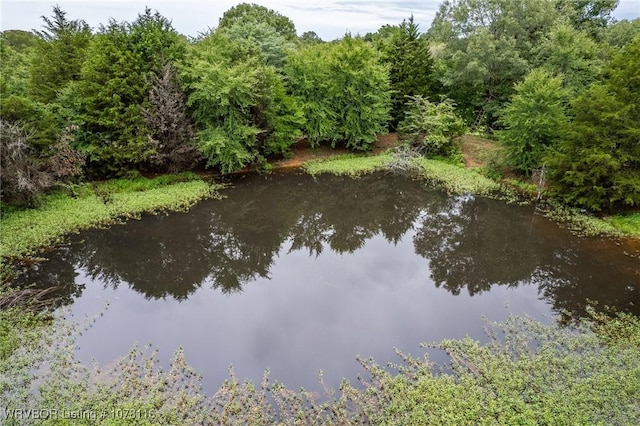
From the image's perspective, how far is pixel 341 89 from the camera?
22859 millimetres

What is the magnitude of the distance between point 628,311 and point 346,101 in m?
16.6

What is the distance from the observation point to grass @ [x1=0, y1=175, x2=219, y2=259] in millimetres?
13625

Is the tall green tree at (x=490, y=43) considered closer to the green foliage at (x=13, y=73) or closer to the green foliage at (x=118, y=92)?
the green foliage at (x=118, y=92)

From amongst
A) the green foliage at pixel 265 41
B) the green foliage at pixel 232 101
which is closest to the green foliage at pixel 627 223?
the green foliage at pixel 232 101

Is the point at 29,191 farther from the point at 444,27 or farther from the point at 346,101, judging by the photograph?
the point at 444,27

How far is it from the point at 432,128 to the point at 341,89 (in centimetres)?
546

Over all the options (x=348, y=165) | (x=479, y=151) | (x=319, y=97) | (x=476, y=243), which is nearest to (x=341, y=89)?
(x=319, y=97)

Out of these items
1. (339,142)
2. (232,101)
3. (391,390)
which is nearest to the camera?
(391,390)

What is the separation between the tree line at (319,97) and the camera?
15.9m

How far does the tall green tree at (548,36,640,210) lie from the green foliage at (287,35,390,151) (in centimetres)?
986

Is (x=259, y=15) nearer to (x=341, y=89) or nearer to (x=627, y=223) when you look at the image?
(x=341, y=89)

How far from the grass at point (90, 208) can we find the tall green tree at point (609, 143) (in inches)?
607

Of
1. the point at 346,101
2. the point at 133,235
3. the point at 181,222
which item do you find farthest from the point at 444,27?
the point at 133,235

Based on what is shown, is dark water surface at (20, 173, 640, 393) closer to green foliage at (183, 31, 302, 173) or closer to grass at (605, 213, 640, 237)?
grass at (605, 213, 640, 237)
